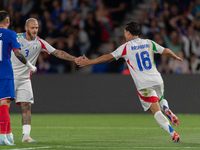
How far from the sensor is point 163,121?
7.92 m

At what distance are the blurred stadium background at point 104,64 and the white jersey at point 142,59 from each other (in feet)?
23.6

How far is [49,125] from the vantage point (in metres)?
11.9

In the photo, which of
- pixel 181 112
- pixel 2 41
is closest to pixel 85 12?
pixel 181 112

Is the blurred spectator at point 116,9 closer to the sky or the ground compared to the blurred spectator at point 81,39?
closer to the sky

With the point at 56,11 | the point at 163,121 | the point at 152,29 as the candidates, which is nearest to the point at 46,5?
the point at 56,11

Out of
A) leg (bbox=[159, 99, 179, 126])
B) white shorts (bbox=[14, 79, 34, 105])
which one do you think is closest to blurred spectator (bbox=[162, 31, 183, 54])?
leg (bbox=[159, 99, 179, 126])

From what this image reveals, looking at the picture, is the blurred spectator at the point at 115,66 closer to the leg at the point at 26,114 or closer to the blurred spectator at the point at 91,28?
the blurred spectator at the point at 91,28

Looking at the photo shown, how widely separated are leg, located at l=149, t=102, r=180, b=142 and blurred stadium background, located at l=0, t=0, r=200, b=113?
7265mm

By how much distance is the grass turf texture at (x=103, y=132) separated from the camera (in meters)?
7.55

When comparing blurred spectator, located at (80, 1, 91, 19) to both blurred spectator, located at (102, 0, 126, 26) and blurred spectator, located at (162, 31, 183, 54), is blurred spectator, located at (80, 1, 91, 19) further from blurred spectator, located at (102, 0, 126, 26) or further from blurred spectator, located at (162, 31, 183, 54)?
blurred spectator, located at (162, 31, 183, 54)

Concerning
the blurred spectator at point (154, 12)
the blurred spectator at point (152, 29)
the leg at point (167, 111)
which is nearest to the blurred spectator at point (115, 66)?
the blurred spectator at point (152, 29)

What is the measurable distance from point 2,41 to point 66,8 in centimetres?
1111

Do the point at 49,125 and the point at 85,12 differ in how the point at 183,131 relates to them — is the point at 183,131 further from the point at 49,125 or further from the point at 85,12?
the point at 85,12

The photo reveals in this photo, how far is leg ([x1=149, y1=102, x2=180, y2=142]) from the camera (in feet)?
25.8
